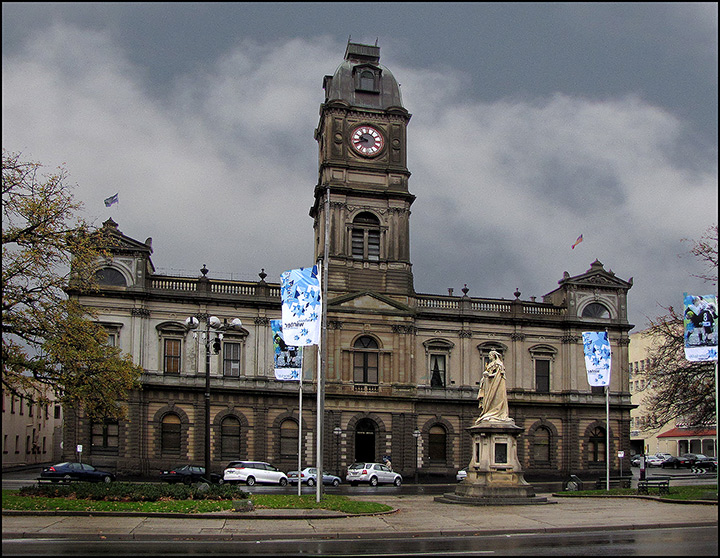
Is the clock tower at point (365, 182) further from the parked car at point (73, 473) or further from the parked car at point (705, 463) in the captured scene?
the parked car at point (705, 463)

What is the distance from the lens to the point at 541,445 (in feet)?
195

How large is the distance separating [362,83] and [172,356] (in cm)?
2465

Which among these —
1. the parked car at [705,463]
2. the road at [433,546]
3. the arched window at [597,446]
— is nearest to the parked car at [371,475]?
the arched window at [597,446]

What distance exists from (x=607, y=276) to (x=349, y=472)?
2592 cm

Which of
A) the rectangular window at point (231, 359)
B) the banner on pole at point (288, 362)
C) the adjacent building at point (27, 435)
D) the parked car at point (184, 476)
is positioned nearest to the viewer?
the banner on pole at point (288, 362)

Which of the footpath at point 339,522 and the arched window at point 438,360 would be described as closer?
the footpath at point 339,522

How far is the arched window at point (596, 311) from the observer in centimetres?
6147

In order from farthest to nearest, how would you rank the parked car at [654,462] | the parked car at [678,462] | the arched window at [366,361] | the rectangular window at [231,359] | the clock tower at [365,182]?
1. the parked car at [654,462]
2. the parked car at [678,462]
3. the clock tower at [365,182]
4. the arched window at [366,361]
5. the rectangular window at [231,359]

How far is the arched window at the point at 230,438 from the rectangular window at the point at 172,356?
4.86 metres

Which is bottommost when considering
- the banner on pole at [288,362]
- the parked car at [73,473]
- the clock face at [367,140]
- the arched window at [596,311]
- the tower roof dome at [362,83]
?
the parked car at [73,473]

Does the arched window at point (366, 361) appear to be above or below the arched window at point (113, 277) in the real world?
below

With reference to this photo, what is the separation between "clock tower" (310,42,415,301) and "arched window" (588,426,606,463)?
1759 cm

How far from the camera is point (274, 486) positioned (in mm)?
45688

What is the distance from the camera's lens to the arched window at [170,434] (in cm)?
5361
